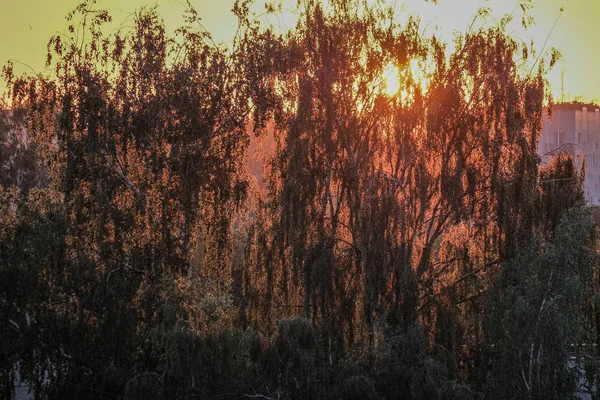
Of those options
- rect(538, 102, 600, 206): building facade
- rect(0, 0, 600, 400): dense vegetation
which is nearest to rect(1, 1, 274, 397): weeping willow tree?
rect(0, 0, 600, 400): dense vegetation

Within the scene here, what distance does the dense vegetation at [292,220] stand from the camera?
18.2 meters

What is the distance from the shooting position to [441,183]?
765 inches

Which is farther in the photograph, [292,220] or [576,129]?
[576,129]

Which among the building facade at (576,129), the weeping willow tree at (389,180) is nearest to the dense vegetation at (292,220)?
the weeping willow tree at (389,180)

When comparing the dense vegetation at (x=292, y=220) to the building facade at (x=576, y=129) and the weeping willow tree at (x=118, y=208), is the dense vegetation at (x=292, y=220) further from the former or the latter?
the building facade at (x=576, y=129)

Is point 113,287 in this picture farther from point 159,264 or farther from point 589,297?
point 589,297

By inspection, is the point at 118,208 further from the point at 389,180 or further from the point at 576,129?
the point at 576,129

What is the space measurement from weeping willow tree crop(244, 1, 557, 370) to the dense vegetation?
0.15 ft

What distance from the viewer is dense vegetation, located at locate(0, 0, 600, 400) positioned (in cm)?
1816

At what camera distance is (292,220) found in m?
19.3

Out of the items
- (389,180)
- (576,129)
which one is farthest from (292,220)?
(576,129)

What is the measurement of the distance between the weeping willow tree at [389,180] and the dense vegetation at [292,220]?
0.05 meters

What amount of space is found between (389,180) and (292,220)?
7.18 ft

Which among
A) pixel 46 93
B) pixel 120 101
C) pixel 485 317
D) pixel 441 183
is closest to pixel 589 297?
pixel 485 317
